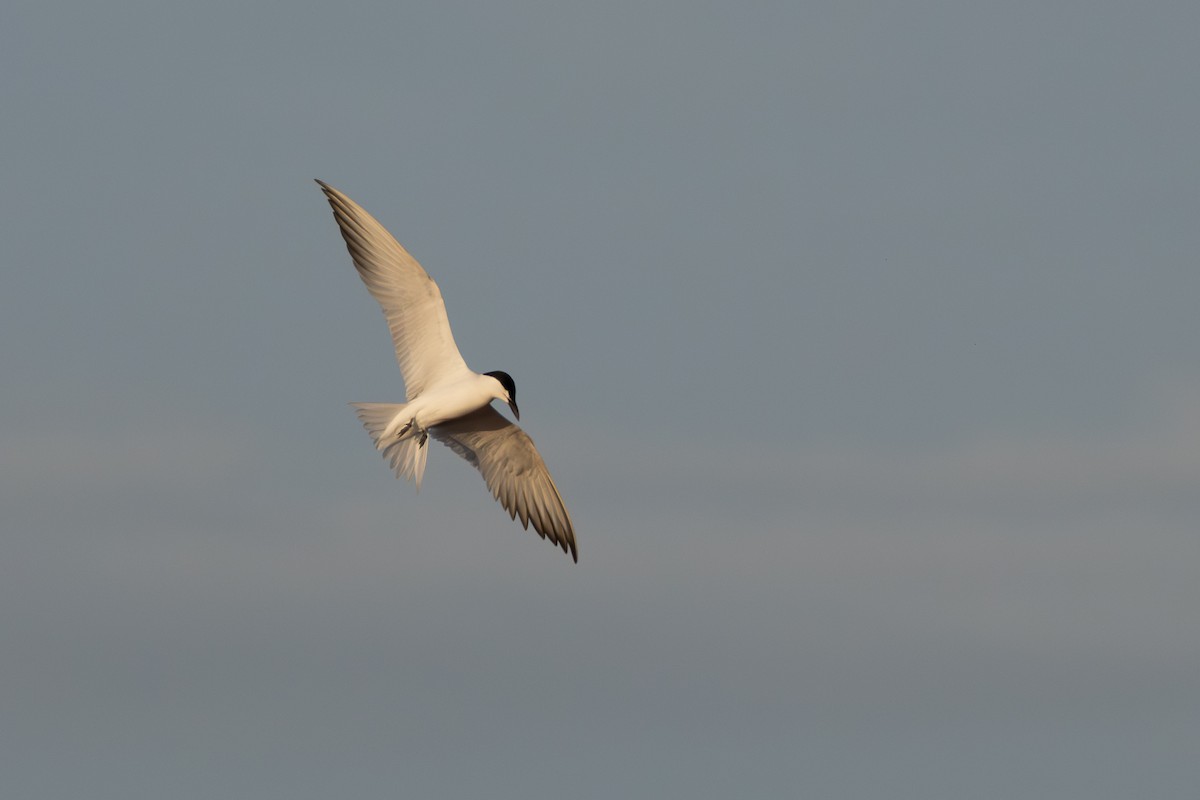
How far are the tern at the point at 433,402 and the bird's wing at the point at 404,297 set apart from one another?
14mm

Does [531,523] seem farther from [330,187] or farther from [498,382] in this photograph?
[330,187]

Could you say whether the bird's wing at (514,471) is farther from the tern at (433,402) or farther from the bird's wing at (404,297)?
the bird's wing at (404,297)

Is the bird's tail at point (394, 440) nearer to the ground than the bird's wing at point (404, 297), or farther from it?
nearer to the ground

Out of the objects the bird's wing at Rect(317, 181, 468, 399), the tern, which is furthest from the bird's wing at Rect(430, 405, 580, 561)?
the bird's wing at Rect(317, 181, 468, 399)

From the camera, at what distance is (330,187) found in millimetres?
25922

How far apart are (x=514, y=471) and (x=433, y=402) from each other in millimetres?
1988

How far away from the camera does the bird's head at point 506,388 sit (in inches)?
1016

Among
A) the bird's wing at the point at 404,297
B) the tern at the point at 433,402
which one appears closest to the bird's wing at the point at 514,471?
the tern at the point at 433,402

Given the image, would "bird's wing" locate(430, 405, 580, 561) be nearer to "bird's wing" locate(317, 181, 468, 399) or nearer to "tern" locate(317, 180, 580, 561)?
"tern" locate(317, 180, 580, 561)

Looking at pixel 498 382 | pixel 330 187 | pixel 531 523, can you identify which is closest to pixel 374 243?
pixel 330 187

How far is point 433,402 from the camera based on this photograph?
83.7 ft

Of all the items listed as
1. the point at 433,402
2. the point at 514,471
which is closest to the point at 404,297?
the point at 433,402

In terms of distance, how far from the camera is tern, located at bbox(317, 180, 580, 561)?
25.7 metres

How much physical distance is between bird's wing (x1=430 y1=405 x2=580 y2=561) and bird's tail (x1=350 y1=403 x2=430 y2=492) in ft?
2.70
